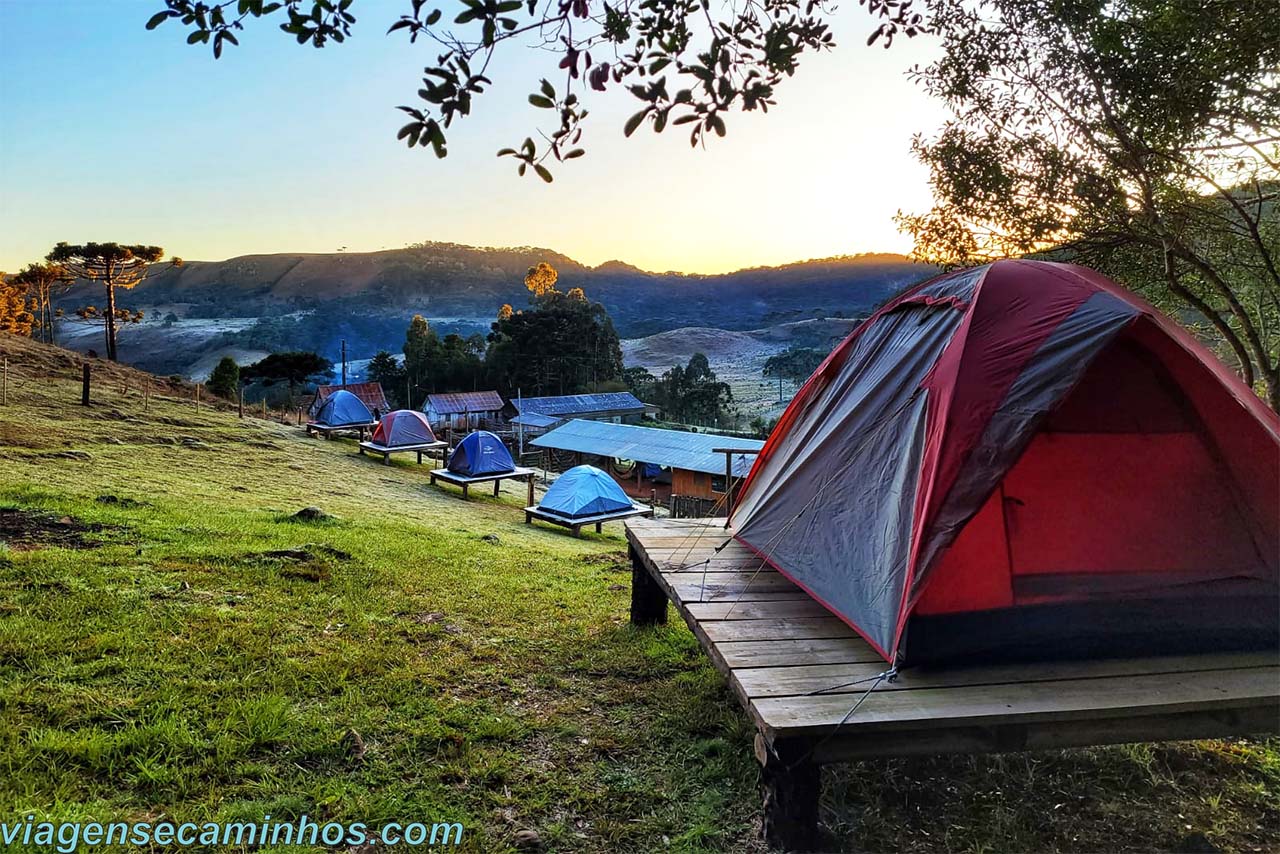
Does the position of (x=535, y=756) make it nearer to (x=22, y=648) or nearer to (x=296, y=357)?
(x=22, y=648)

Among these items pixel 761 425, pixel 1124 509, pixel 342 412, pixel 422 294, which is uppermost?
pixel 422 294

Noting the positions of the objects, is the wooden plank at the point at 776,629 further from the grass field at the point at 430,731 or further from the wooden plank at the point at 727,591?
the grass field at the point at 430,731

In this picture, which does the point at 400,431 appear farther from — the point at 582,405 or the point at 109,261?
the point at 582,405

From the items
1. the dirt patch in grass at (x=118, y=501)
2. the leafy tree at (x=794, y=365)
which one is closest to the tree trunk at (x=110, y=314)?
the dirt patch in grass at (x=118, y=501)

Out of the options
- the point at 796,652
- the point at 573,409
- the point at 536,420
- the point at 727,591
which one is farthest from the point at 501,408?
the point at 796,652

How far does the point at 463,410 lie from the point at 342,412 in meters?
14.2

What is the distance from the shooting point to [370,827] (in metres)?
2.48

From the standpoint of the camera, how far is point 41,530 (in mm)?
6109

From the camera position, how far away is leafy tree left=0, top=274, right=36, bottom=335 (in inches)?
1422

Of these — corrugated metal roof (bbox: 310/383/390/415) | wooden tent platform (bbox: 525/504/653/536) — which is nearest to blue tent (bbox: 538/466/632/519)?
wooden tent platform (bbox: 525/504/653/536)

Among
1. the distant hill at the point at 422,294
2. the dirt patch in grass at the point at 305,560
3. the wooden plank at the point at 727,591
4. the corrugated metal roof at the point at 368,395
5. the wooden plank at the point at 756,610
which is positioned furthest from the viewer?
the distant hill at the point at 422,294

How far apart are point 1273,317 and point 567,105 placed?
1048 centimetres

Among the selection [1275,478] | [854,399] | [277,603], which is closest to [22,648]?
[277,603]

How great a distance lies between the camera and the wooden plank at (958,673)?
8.43 ft
